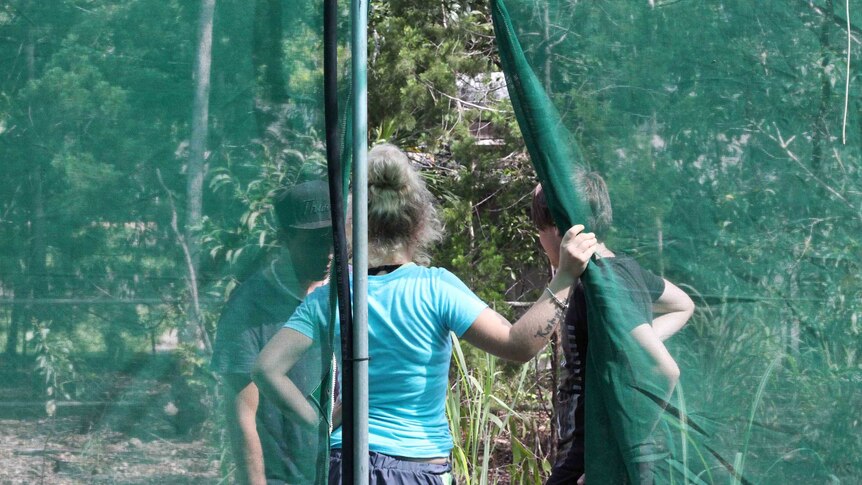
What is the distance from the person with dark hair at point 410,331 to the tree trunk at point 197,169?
37 cm

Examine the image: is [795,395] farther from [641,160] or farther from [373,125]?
[373,125]

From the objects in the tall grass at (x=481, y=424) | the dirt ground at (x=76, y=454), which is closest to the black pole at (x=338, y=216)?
the dirt ground at (x=76, y=454)

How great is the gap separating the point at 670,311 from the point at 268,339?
2.78 feet

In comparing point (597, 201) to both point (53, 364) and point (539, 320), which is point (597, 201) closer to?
point (539, 320)

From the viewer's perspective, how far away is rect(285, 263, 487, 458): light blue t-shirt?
2086 millimetres

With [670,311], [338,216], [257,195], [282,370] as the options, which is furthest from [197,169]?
[670,311]

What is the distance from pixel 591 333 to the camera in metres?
1.86

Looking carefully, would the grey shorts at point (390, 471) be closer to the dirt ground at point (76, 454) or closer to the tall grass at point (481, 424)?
the dirt ground at point (76, 454)

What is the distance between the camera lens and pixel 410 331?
2.09 meters

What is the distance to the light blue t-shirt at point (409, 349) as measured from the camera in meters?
2.09

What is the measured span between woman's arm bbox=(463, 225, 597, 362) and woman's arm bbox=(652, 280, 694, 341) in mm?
181

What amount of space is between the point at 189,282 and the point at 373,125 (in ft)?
11.9

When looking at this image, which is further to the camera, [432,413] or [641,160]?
[432,413]

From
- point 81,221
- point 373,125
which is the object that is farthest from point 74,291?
point 373,125
